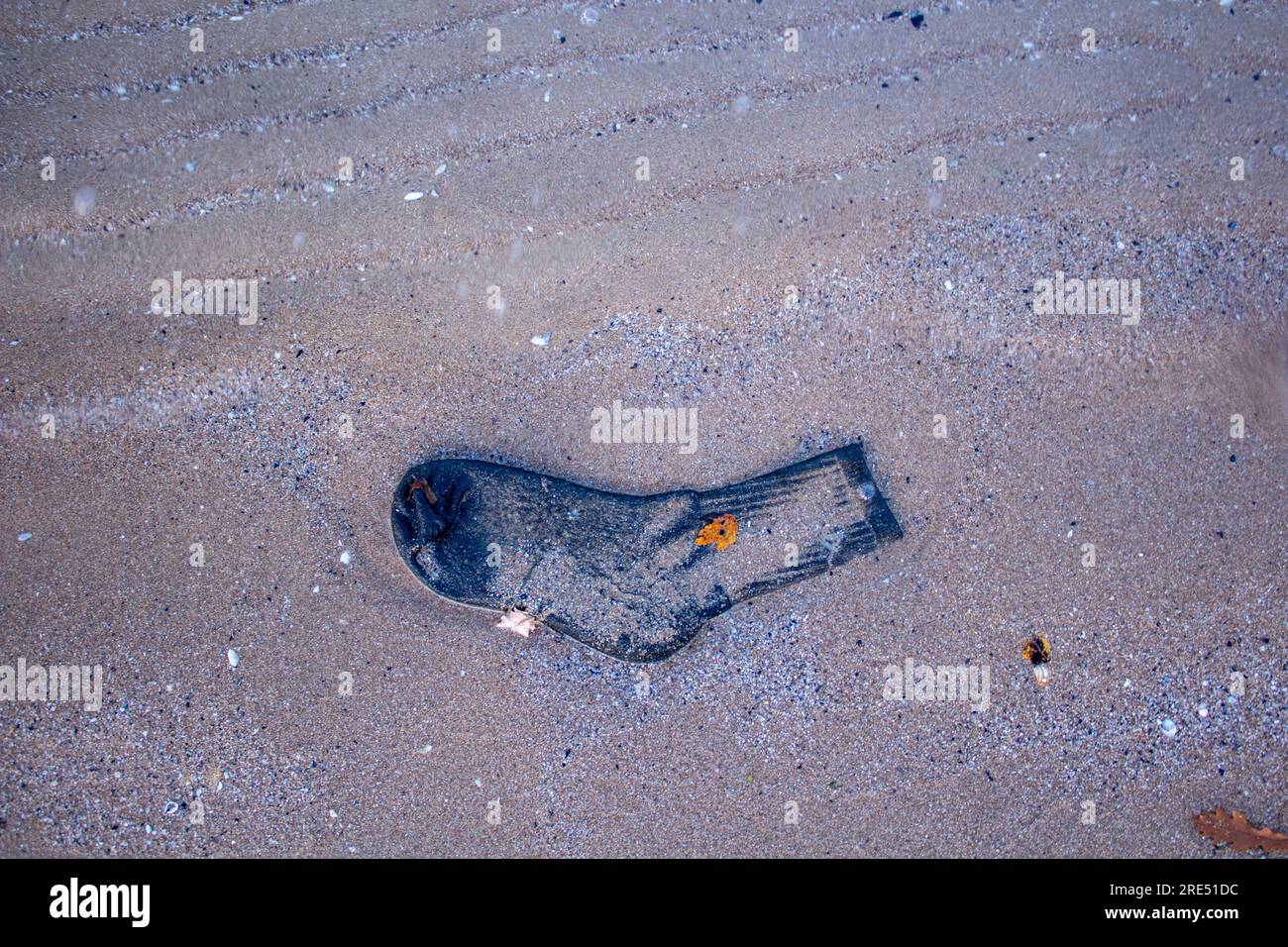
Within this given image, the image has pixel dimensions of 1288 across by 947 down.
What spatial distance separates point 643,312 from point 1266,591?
3124mm

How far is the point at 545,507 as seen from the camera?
387 centimetres

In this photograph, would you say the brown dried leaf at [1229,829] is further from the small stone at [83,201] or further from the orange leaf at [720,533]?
the small stone at [83,201]

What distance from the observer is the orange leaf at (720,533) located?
3855 millimetres

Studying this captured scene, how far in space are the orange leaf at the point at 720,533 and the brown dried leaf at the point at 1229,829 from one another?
8.08 ft

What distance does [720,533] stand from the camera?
3855 millimetres

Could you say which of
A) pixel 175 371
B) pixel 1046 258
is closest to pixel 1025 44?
pixel 1046 258

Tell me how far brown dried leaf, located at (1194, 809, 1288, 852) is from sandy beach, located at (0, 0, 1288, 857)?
7cm

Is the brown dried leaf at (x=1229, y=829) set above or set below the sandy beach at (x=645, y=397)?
below

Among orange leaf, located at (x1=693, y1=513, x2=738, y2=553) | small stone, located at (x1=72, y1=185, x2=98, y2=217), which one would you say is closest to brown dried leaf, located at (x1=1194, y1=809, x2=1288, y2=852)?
orange leaf, located at (x1=693, y1=513, x2=738, y2=553)

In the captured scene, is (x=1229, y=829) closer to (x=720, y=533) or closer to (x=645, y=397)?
(x=720, y=533)

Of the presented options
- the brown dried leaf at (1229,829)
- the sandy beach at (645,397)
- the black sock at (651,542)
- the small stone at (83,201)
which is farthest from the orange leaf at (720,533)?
the small stone at (83,201)

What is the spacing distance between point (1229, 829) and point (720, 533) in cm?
267

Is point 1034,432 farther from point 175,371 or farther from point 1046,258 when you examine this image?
point 175,371

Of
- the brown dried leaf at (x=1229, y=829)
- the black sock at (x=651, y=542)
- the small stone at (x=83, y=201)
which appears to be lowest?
the brown dried leaf at (x=1229, y=829)
